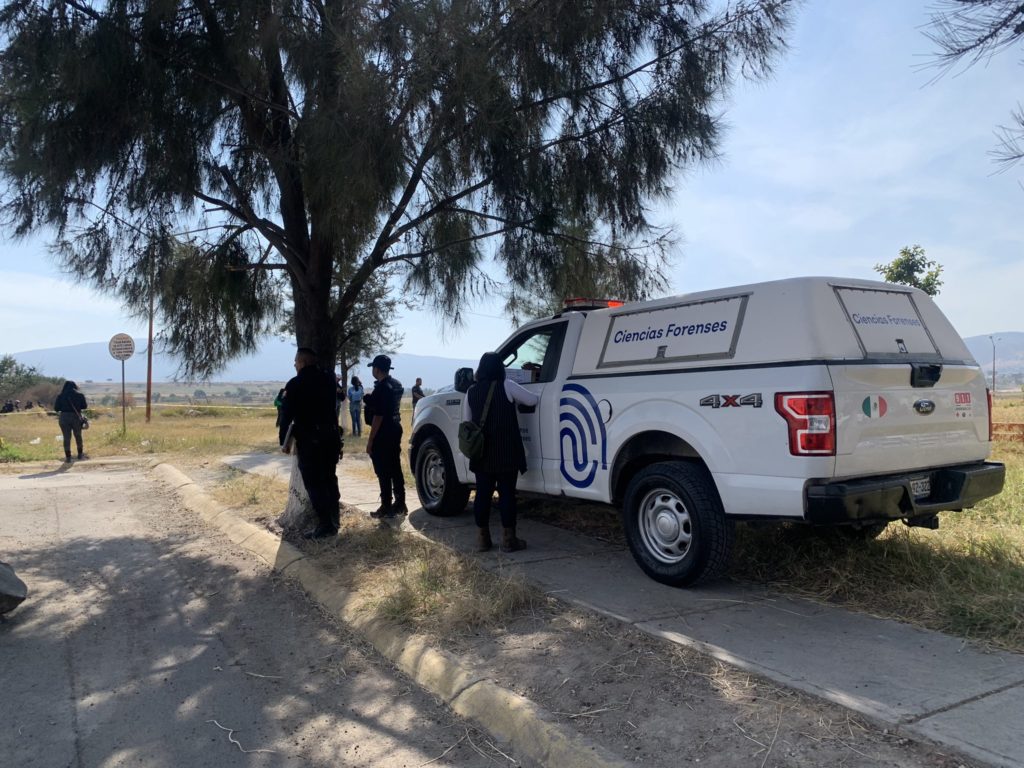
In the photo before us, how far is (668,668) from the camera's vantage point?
12.5ft

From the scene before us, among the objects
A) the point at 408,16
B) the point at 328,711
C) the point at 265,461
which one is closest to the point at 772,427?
the point at 328,711

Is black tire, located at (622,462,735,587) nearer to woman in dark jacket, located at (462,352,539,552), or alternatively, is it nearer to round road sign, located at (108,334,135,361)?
woman in dark jacket, located at (462,352,539,552)

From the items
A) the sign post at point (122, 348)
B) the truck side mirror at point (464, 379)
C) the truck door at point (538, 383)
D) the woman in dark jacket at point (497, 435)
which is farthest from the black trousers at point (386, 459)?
the sign post at point (122, 348)

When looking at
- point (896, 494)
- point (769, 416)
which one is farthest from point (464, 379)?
point (896, 494)

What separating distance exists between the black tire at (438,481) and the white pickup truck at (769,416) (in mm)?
1826

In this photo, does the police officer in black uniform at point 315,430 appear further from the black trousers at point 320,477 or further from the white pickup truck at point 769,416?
the white pickup truck at point 769,416

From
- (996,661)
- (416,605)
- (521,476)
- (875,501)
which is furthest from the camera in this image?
(521,476)

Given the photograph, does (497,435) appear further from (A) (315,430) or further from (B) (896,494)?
(B) (896,494)

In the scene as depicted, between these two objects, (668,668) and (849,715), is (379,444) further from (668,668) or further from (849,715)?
(849,715)

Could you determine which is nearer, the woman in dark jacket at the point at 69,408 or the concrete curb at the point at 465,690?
the concrete curb at the point at 465,690

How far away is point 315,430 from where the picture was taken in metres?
6.88

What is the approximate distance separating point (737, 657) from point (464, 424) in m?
2.93

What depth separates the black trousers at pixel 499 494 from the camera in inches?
244

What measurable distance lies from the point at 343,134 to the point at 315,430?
260 centimetres
